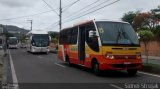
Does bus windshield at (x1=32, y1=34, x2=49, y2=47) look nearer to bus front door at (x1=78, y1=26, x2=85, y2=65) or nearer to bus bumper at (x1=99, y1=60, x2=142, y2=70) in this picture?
bus front door at (x1=78, y1=26, x2=85, y2=65)

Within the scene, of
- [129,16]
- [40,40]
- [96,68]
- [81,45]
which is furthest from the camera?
[129,16]

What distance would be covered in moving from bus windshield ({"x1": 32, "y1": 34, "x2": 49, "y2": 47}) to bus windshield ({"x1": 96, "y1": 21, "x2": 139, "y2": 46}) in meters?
30.6

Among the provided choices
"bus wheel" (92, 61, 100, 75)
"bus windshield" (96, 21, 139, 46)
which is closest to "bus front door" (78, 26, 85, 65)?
"bus wheel" (92, 61, 100, 75)

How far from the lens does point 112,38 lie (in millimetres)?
17703

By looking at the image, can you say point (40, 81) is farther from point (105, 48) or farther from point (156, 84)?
point (156, 84)

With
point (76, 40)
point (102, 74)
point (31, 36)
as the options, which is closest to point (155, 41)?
point (31, 36)

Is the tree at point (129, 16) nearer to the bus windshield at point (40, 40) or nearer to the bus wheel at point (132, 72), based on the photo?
the bus windshield at point (40, 40)

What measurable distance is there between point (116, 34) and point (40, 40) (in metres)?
31.5

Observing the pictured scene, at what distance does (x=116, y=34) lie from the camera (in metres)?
17.9

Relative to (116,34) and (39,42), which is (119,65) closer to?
(116,34)

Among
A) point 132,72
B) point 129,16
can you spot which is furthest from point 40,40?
point 129,16

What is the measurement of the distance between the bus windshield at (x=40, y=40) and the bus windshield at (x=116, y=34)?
1205 inches

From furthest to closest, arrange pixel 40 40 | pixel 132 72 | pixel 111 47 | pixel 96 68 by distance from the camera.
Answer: pixel 40 40 → pixel 132 72 → pixel 96 68 → pixel 111 47

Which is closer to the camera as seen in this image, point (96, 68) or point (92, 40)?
point (96, 68)
